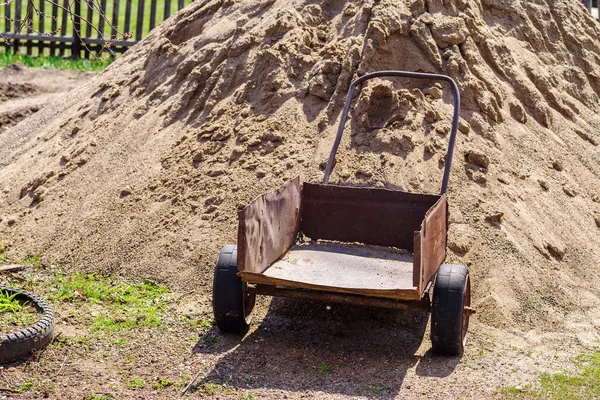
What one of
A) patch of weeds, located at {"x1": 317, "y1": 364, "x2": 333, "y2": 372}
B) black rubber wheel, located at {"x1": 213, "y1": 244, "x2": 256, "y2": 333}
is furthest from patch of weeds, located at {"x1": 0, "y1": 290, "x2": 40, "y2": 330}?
patch of weeds, located at {"x1": 317, "y1": 364, "x2": 333, "y2": 372}

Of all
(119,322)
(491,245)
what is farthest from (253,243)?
(491,245)

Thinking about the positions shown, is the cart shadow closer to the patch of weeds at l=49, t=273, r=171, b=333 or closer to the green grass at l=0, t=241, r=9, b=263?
the patch of weeds at l=49, t=273, r=171, b=333

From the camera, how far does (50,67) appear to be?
45.3 ft

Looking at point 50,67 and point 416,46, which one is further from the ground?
point 416,46

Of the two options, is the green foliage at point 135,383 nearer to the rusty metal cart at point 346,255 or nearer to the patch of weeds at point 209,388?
the patch of weeds at point 209,388

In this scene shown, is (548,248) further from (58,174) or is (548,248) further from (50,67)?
(50,67)

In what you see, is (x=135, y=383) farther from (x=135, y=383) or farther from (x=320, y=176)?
(x=320, y=176)

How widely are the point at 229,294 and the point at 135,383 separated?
2.43 feet

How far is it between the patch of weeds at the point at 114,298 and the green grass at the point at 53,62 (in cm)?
834

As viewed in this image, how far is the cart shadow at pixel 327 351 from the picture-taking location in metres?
4.55

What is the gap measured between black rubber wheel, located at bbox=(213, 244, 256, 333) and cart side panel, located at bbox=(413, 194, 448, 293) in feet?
3.44

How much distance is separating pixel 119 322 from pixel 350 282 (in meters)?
1.46

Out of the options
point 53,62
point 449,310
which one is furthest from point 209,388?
point 53,62

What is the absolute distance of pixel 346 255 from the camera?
5.57 metres
